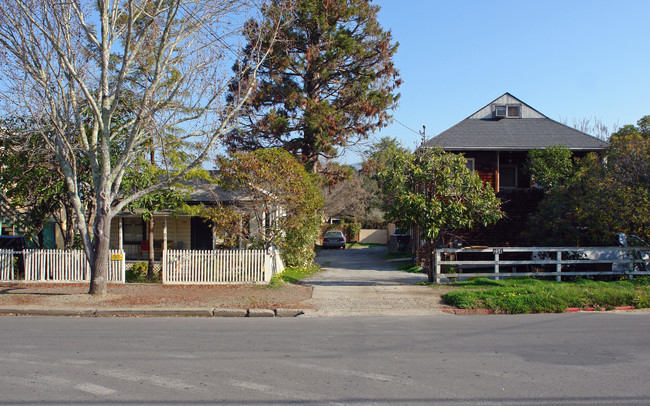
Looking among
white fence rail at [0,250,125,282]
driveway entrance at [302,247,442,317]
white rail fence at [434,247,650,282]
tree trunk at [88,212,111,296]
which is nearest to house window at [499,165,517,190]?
driveway entrance at [302,247,442,317]


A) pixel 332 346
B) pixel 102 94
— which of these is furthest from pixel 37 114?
pixel 332 346

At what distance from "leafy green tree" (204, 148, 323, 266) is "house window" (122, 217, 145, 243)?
7645 mm

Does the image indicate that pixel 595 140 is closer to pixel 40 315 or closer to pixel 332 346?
pixel 332 346

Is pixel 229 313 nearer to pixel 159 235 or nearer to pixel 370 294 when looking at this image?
pixel 370 294

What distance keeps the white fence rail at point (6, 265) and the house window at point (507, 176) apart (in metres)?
19.7

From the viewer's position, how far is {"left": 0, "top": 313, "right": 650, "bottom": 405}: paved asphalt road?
5.72 metres

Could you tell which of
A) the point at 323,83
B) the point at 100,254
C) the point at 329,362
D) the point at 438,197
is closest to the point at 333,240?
the point at 323,83

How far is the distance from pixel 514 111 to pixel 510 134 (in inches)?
106

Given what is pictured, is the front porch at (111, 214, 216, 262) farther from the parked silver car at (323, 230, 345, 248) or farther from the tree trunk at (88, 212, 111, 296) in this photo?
the parked silver car at (323, 230, 345, 248)

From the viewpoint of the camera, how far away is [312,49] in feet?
78.4

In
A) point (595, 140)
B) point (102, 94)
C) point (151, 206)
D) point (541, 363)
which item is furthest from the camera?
point (595, 140)

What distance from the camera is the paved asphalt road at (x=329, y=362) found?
5723 millimetres

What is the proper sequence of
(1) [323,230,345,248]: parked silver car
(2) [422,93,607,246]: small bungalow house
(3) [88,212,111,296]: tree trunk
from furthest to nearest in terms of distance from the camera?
(1) [323,230,345,248]: parked silver car < (2) [422,93,607,246]: small bungalow house < (3) [88,212,111,296]: tree trunk

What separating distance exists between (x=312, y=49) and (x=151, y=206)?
10.7 meters
